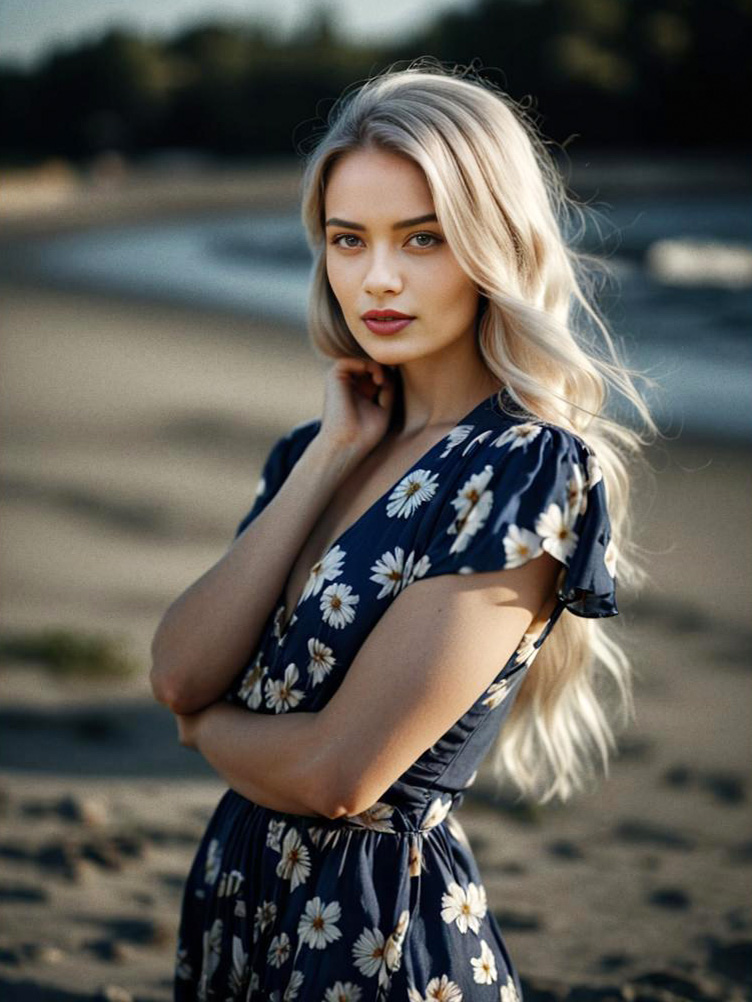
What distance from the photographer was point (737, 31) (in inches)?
954

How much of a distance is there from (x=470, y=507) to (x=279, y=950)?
72 centimetres

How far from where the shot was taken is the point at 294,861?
1811mm

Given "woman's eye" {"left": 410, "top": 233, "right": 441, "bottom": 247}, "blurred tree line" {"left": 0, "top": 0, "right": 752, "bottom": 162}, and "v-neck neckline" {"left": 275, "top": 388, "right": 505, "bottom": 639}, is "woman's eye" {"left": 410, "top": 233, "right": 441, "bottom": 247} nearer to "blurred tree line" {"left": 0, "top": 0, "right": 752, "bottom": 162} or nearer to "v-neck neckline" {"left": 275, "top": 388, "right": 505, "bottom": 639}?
"v-neck neckline" {"left": 275, "top": 388, "right": 505, "bottom": 639}

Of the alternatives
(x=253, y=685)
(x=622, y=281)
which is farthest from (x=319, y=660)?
(x=622, y=281)

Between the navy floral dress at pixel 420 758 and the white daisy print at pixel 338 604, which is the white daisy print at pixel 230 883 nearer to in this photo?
the navy floral dress at pixel 420 758

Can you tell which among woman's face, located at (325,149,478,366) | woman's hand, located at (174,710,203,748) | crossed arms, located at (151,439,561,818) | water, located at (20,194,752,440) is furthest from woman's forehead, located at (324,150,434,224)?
water, located at (20,194,752,440)

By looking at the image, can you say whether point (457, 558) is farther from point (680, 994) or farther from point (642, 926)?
point (642, 926)

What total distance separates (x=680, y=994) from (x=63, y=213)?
3187 cm

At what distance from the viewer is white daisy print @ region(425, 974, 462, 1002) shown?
1730mm

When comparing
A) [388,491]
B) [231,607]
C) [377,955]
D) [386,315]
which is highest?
[386,315]

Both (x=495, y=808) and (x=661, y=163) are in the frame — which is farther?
(x=661, y=163)

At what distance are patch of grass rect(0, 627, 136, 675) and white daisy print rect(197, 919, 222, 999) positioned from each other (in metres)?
2.86

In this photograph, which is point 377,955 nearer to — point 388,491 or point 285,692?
point 285,692

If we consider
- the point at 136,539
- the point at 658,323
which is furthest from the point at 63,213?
the point at 136,539
